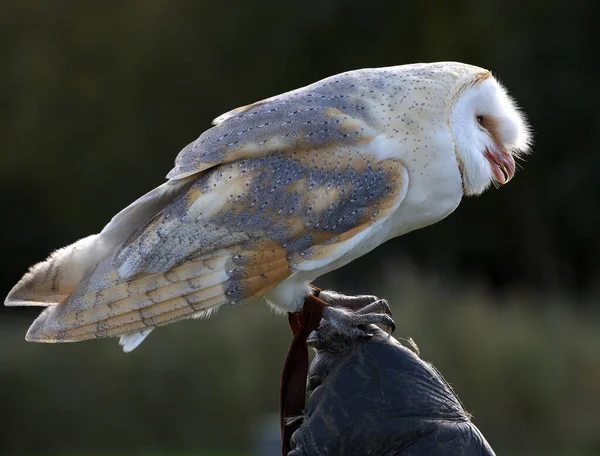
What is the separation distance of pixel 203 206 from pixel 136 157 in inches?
458

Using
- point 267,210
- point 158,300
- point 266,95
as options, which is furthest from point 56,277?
point 266,95

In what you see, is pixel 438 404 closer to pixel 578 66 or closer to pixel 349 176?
pixel 349 176

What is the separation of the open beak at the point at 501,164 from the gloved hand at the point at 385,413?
38.6 inches

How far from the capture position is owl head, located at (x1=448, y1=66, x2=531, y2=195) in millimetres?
3248

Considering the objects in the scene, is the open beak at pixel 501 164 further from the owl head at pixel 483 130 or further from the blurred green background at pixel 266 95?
the blurred green background at pixel 266 95

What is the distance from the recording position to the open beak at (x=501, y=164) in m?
3.39

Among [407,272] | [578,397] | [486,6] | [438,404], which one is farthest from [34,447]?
[486,6]

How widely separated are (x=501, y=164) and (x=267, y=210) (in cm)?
81

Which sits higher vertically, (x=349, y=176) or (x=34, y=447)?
(x=349, y=176)

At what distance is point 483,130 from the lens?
3402 mm

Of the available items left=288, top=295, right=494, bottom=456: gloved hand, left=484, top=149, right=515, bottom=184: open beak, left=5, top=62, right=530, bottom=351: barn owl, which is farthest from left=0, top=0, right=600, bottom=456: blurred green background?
left=288, top=295, right=494, bottom=456: gloved hand

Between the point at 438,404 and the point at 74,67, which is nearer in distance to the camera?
the point at 438,404

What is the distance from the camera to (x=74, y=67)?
49.2ft

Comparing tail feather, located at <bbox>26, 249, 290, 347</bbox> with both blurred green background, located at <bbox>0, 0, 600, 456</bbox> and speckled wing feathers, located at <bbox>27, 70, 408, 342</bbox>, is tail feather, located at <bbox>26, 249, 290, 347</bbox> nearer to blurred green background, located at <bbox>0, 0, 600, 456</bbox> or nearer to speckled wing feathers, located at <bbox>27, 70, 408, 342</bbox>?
speckled wing feathers, located at <bbox>27, 70, 408, 342</bbox>
